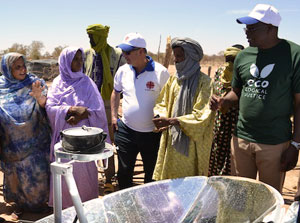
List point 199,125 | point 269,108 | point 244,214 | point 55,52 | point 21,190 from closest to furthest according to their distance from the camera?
point 244,214
point 269,108
point 199,125
point 21,190
point 55,52

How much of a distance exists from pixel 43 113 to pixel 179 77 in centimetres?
165

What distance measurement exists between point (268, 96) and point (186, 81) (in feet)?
2.92

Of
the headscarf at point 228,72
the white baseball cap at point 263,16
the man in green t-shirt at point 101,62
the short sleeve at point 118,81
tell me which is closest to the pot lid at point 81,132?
the white baseball cap at point 263,16

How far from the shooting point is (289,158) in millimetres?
2883

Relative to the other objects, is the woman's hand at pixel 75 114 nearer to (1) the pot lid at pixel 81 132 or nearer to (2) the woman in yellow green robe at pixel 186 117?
(2) the woman in yellow green robe at pixel 186 117

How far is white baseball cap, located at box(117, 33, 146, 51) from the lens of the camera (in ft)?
12.6

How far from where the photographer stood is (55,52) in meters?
34.4

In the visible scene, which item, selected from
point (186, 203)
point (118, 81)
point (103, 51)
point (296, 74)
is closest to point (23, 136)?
point (118, 81)

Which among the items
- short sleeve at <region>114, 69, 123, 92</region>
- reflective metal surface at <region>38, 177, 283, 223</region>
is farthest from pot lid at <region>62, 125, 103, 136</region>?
short sleeve at <region>114, 69, 123, 92</region>

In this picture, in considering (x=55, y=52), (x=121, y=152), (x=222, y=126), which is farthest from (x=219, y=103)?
(x=55, y=52)

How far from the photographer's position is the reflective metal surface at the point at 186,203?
2.55 meters

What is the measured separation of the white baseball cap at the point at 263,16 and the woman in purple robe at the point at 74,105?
1.82 m

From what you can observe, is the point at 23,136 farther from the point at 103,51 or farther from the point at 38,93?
the point at 103,51

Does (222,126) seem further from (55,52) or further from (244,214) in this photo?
(55,52)
